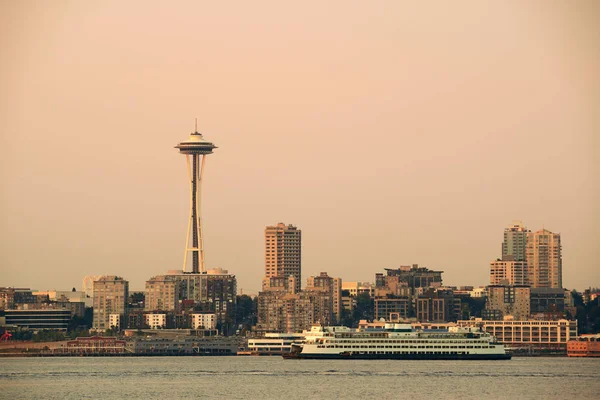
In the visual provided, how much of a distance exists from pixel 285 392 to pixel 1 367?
59.0 m

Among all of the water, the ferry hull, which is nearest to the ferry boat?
the ferry hull

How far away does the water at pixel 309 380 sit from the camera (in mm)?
114125

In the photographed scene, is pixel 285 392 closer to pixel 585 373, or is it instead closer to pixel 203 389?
pixel 203 389

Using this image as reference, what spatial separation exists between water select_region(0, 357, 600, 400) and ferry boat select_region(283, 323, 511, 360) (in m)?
2.19

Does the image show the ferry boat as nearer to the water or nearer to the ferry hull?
the ferry hull

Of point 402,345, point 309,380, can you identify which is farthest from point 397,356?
point 309,380

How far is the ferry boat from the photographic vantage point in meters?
170

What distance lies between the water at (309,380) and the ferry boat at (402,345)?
2186mm

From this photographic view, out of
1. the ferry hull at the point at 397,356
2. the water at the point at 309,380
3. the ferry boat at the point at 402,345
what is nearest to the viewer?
the water at the point at 309,380

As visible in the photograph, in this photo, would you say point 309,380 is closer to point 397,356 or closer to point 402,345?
point 397,356

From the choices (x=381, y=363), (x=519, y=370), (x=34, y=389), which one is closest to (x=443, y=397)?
(x=34, y=389)

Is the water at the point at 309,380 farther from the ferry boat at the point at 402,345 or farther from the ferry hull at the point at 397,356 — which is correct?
the ferry boat at the point at 402,345

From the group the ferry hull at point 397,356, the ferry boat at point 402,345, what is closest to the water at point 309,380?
the ferry hull at point 397,356

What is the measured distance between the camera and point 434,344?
171125mm
